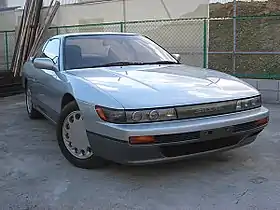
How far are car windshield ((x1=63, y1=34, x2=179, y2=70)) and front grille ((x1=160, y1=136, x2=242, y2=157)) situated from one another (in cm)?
147

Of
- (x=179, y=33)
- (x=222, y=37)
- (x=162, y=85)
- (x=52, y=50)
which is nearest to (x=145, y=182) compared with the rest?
(x=162, y=85)

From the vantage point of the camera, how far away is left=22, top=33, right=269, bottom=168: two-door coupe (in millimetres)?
3008

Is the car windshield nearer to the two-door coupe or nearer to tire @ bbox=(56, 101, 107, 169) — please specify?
the two-door coupe

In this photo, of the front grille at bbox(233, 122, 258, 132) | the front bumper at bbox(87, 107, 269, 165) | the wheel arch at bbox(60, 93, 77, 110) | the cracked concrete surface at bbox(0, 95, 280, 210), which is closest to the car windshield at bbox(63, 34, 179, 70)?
the wheel arch at bbox(60, 93, 77, 110)

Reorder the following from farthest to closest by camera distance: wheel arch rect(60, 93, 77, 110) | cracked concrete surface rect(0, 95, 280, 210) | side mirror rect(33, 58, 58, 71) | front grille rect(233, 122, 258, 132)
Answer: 1. side mirror rect(33, 58, 58, 71)
2. wheel arch rect(60, 93, 77, 110)
3. front grille rect(233, 122, 258, 132)
4. cracked concrete surface rect(0, 95, 280, 210)

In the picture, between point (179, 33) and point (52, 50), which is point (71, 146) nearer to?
point (52, 50)

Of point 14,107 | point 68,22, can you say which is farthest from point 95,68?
point 68,22

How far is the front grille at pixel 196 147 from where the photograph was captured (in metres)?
3.10

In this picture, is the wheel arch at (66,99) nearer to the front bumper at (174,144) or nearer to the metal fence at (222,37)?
the front bumper at (174,144)

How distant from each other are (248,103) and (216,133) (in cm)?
51

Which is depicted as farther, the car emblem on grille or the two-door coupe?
the car emblem on grille

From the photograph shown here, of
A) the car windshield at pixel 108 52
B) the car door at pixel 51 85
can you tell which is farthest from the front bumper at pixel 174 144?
the car windshield at pixel 108 52

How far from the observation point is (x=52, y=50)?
15.6ft

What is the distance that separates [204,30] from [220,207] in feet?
17.6
